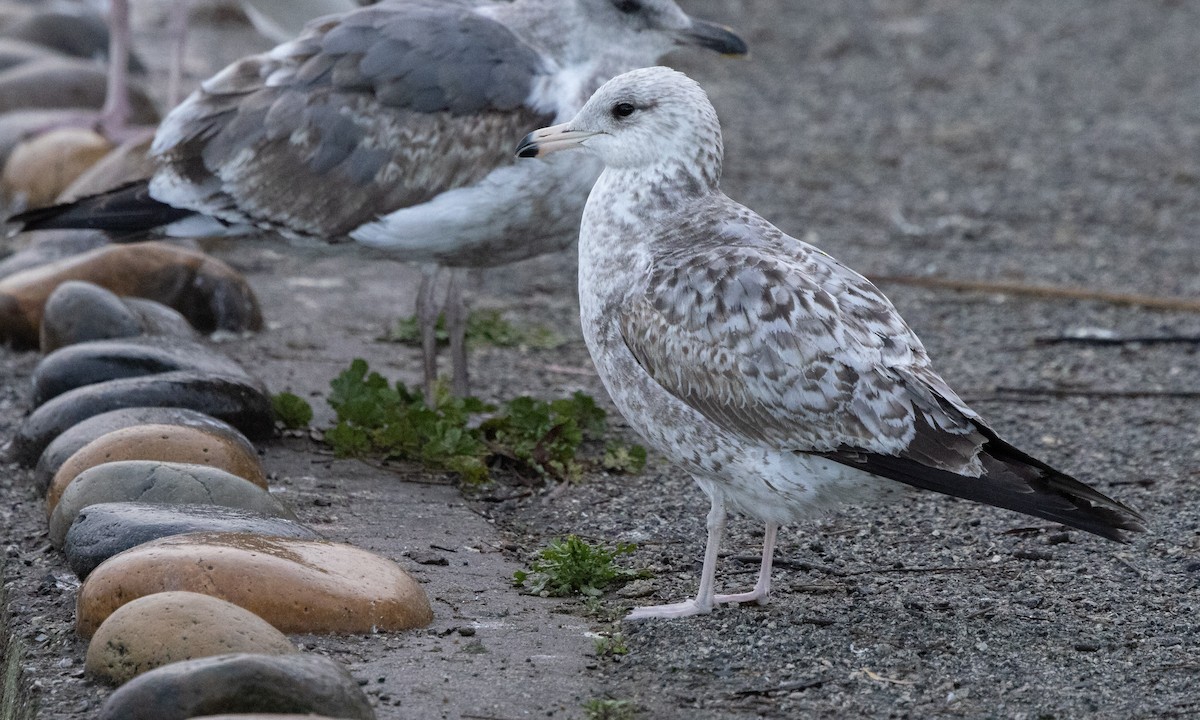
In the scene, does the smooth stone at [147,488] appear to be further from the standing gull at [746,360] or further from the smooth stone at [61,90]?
the smooth stone at [61,90]

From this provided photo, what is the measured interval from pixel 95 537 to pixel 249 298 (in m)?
2.94

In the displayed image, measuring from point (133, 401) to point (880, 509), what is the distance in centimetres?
267

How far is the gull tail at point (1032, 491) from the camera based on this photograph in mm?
3930

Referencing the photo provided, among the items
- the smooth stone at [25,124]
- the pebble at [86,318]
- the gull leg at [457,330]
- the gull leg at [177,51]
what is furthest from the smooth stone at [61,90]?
the gull leg at [457,330]

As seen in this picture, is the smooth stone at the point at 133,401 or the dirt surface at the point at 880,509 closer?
the dirt surface at the point at 880,509

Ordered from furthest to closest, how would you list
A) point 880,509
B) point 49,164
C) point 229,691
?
point 49,164 → point 880,509 → point 229,691

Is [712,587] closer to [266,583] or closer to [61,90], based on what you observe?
[266,583]

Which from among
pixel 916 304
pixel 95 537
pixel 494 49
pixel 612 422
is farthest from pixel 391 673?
pixel 916 304

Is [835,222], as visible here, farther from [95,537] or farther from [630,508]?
[95,537]

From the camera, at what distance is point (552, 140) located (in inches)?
193

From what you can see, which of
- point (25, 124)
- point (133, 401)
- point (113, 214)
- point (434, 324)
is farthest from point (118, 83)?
point (133, 401)

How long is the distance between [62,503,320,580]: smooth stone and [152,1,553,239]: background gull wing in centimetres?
194

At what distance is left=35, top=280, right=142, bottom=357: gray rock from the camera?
6062 millimetres

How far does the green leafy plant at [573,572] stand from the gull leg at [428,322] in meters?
1.61
